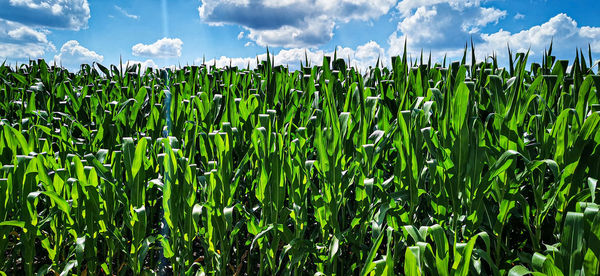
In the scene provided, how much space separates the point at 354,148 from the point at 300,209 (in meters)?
0.33

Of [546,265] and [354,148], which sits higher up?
[354,148]

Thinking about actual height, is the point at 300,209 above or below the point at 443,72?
below

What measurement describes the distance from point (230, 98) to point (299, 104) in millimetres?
466

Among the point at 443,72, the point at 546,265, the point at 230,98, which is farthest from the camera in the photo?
the point at 443,72

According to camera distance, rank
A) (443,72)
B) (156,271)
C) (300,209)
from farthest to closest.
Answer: (443,72) < (156,271) < (300,209)

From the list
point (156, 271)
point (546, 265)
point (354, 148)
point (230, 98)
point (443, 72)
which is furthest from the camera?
point (443, 72)

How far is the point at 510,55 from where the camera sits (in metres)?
2.08

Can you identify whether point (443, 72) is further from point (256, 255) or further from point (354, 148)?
point (256, 255)

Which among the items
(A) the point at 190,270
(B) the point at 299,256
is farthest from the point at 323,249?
(A) the point at 190,270

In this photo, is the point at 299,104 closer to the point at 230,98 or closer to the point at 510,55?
the point at 230,98

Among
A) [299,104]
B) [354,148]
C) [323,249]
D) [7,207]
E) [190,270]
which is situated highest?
[299,104]

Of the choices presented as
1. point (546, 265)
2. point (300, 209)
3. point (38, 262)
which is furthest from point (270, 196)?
point (38, 262)

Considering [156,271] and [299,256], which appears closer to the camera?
[299,256]

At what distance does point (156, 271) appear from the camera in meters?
1.88
